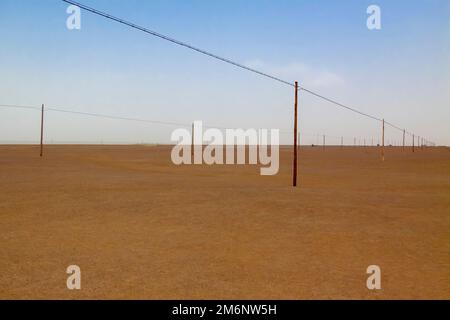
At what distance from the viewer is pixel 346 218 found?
10.9 metres

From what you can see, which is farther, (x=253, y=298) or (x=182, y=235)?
(x=182, y=235)

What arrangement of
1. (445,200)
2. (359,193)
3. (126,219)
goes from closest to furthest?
(126,219), (445,200), (359,193)

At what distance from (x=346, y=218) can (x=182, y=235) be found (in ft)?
16.2

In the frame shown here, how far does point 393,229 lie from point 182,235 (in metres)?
5.22

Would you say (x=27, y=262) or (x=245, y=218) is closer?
(x=27, y=262)
